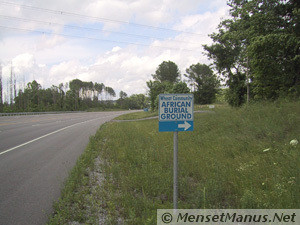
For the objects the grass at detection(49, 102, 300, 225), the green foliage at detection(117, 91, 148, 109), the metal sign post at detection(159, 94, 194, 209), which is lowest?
the grass at detection(49, 102, 300, 225)

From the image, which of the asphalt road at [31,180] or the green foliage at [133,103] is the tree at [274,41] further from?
the green foliage at [133,103]

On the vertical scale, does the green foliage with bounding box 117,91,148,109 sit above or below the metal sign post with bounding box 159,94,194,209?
above

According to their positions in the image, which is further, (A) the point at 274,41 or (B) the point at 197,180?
(A) the point at 274,41

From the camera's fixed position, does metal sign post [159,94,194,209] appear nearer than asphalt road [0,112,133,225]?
Yes

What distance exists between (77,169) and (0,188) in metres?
1.75

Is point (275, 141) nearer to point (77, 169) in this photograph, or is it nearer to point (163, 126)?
point (163, 126)

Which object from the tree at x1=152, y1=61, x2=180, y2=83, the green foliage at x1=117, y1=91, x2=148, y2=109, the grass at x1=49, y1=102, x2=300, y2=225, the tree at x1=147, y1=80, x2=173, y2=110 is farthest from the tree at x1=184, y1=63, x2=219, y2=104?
the grass at x1=49, y1=102, x2=300, y2=225

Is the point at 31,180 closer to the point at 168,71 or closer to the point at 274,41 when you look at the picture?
the point at 274,41

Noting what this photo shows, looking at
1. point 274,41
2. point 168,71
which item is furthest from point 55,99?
point 274,41

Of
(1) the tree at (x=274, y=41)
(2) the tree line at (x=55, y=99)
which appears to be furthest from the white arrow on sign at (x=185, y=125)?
(2) the tree line at (x=55, y=99)

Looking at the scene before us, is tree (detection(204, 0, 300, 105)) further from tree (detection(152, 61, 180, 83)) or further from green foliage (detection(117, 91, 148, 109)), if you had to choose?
green foliage (detection(117, 91, 148, 109))

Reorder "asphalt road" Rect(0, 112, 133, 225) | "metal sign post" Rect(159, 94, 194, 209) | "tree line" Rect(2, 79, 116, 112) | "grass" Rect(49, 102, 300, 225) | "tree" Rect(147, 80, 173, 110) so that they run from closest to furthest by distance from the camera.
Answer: "metal sign post" Rect(159, 94, 194, 209)
"grass" Rect(49, 102, 300, 225)
"asphalt road" Rect(0, 112, 133, 225)
"tree" Rect(147, 80, 173, 110)
"tree line" Rect(2, 79, 116, 112)

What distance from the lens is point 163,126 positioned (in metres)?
3.39

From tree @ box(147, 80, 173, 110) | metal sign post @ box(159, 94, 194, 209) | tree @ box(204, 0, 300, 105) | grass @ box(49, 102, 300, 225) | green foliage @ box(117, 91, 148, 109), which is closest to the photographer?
metal sign post @ box(159, 94, 194, 209)
